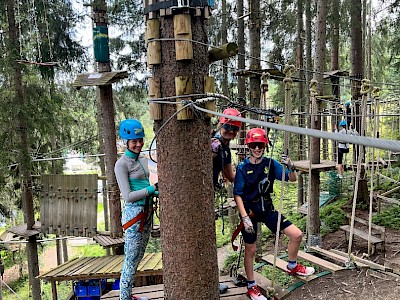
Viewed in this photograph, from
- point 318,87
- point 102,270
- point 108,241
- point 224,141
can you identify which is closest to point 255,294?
point 224,141

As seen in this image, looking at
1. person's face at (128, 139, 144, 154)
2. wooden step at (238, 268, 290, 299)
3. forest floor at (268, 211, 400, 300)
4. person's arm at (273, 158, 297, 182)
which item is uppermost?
person's face at (128, 139, 144, 154)

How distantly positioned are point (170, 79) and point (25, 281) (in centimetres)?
1300

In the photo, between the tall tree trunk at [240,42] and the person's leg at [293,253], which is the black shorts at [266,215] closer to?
the person's leg at [293,253]

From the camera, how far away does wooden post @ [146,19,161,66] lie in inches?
75.6

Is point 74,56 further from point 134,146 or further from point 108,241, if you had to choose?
point 134,146

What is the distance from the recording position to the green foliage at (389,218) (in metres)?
6.77

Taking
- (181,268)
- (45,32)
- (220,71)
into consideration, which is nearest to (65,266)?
(181,268)

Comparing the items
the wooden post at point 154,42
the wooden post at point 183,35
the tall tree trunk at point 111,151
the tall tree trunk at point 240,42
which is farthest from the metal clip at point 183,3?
the tall tree trunk at point 240,42

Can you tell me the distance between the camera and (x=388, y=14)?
757cm

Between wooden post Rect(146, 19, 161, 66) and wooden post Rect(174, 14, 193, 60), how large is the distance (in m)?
0.11

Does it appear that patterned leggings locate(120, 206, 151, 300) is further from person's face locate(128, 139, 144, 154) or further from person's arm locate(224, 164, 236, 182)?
person's arm locate(224, 164, 236, 182)

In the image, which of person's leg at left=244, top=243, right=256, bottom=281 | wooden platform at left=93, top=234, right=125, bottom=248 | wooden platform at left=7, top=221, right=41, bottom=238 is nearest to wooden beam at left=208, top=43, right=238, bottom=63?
person's leg at left=244, top=243, right=256, bottom=281

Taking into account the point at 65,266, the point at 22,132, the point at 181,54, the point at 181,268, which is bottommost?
the point at 65,266

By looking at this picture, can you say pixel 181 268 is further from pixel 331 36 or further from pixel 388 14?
pixel 331 36
